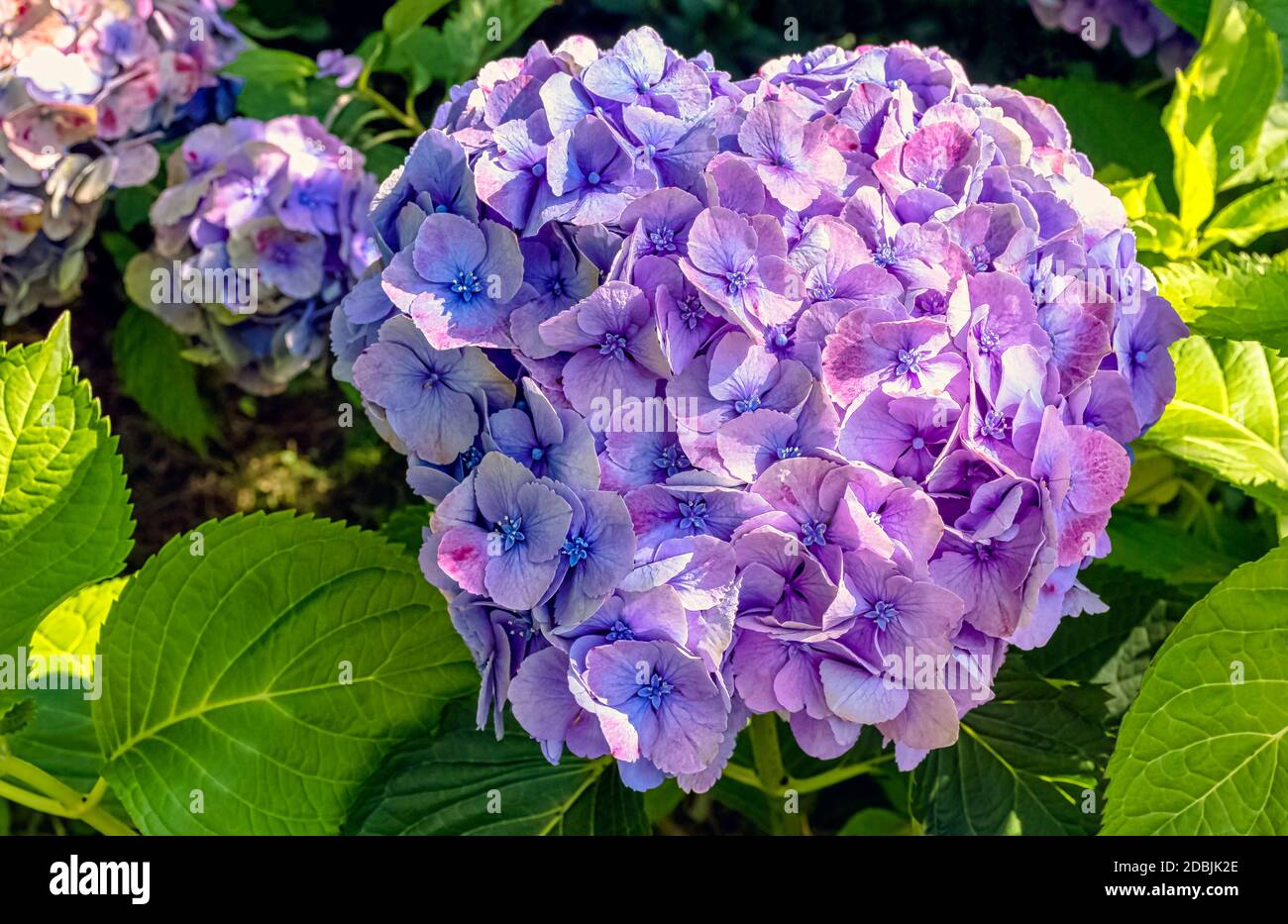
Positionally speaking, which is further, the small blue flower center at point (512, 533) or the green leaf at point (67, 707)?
the green leaf at point (67, 707)

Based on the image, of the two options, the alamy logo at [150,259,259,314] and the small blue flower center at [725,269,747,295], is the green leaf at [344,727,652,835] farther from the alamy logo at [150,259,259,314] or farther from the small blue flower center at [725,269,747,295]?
the alamy logo at [150,259,259,314]

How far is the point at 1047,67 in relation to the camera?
2207 millimetres

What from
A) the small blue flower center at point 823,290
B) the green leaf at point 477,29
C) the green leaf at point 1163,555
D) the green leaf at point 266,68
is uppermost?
the green leaf at point 477,29

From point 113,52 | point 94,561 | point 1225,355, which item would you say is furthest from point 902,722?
point 113,52

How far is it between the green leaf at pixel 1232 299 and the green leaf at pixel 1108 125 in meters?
0.54

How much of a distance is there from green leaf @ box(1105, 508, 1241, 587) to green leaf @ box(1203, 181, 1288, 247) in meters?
0.33

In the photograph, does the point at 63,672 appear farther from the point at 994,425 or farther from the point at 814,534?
the point at 994,425

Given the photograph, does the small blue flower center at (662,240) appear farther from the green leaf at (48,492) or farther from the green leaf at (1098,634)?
the green leaf at (1098,634)

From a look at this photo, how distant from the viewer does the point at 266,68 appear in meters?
1.87
